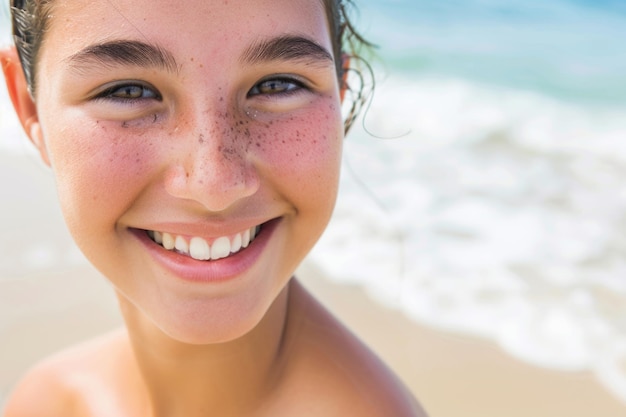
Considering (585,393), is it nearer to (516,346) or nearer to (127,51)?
(516,346)

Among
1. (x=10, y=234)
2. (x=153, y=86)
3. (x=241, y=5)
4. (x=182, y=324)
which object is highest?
(x=241, y=5)

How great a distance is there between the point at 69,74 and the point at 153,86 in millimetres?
181

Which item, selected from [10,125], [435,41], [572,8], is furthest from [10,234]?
[572,8]

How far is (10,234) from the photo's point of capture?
15.3 ft

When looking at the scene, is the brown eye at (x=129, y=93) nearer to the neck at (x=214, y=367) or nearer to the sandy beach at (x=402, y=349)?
the neck at (x=214, y=367)

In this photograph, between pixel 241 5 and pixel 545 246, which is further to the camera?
pixel 545 246

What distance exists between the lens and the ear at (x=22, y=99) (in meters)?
1.93

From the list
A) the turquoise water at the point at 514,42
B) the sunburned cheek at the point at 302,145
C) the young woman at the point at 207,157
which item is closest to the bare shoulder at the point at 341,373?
the young woman at the point at 207,157

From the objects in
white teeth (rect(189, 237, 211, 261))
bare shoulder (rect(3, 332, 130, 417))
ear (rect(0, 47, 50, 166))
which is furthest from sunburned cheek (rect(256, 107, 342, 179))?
bare shoulder (rect(3, 332, 130, 417))

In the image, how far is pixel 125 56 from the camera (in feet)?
5.11

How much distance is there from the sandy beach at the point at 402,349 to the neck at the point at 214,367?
5.49 feet

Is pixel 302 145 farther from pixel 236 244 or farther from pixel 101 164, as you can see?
pixel 101 164

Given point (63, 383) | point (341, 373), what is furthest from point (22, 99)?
point (341, 373)

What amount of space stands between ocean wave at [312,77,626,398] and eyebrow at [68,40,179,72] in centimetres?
156
